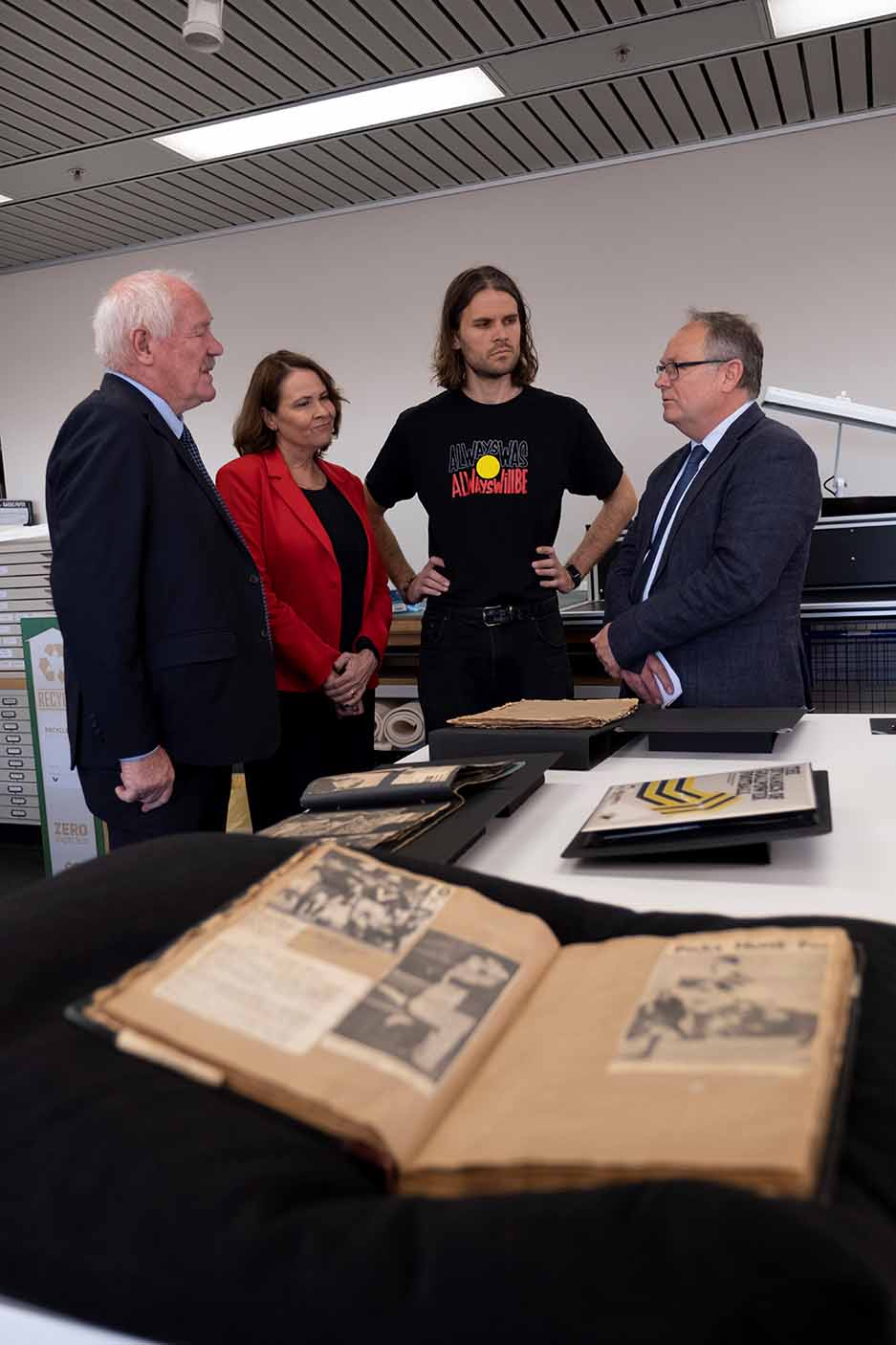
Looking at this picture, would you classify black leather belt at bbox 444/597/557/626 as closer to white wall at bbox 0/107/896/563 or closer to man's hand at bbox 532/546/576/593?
man's hand at bbox 532/546/576/593

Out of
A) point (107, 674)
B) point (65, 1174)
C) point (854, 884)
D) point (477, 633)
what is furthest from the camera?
point (477, 633)

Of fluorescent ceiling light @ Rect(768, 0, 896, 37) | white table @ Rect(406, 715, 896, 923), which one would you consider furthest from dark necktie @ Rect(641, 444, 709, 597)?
fluorescent ceiling light @ Rect(768, 0, 896, 37)

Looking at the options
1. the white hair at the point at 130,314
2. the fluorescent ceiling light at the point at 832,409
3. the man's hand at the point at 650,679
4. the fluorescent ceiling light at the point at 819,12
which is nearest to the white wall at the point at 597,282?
the fluorescent ceiling light at the point at 819,12

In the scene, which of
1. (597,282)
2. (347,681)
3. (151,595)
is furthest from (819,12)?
(151,595)

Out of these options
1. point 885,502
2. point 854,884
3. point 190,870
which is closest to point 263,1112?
point 190,870

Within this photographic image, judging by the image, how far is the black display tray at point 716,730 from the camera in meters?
1.65

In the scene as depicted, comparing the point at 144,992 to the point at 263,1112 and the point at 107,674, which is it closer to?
the point at 263,1112

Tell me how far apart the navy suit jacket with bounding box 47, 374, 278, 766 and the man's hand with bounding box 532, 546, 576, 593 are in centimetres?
86

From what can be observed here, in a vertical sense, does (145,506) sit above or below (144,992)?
above

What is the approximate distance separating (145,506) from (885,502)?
238cm

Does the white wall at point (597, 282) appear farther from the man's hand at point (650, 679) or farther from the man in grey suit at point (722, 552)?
the man's hand at point (650, 679)

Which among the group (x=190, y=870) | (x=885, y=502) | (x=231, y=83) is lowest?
(x=190, y=870)

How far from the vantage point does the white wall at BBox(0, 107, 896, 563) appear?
4.51m

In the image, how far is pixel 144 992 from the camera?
0.60 m
